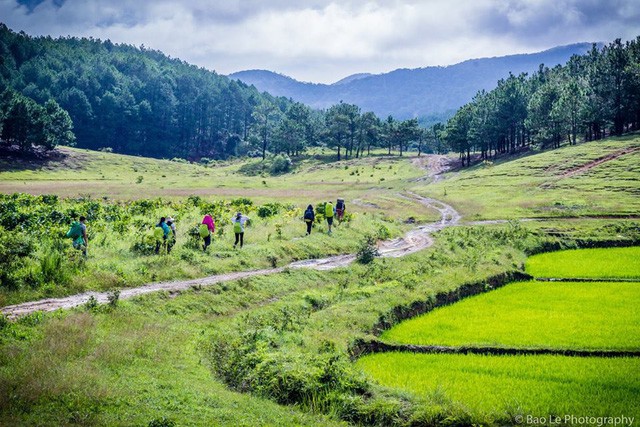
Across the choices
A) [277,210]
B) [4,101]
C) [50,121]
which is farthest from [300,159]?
[277,210]

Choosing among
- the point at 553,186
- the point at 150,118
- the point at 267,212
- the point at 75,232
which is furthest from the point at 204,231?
the point at 150,118

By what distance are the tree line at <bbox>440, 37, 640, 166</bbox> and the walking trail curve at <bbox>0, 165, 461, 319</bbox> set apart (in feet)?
191

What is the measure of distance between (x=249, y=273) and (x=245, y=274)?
0.45 meters

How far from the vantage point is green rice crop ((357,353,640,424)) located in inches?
504

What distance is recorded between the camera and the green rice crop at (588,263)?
31.1 m

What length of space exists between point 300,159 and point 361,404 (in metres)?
130

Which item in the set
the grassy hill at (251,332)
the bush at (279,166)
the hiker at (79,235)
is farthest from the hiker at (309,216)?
the bush at (279,166)

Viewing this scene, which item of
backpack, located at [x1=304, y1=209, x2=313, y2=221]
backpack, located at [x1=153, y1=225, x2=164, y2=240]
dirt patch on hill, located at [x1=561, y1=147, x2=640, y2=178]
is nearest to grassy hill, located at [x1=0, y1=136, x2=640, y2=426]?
backpack, located at [x1=153, y1=225, x2=164, y2=240]

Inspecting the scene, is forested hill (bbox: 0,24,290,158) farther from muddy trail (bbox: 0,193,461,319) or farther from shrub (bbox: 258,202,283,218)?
muddy trail (bbox: 0,193,461,319)

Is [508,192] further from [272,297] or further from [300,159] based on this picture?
[300,159]

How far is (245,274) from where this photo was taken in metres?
27.0

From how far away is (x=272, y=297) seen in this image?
25.0m

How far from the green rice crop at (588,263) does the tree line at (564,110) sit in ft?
230

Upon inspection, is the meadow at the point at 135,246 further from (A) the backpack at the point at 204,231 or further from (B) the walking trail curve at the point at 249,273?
(A) the backpack at the point at 204,231
